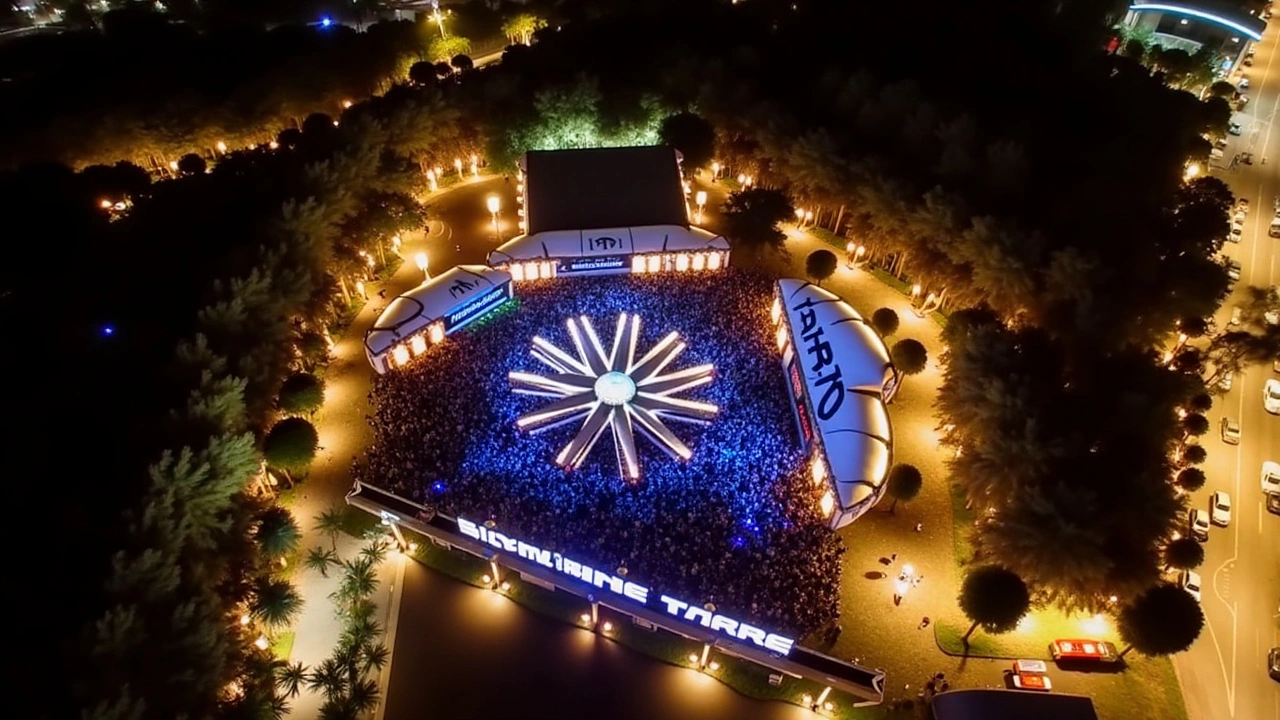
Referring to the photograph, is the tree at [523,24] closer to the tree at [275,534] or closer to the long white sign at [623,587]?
the tree at [275,534]

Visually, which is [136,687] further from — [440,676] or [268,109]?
[268,109]

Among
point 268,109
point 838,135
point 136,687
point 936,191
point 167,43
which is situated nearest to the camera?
point 136,687

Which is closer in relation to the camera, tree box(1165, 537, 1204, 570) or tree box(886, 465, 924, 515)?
tree box(1165, 537, 1204, 570)

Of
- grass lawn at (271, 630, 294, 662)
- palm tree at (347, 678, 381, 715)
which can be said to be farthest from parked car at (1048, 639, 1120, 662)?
grass lawn at (271, 630, 294, 662)

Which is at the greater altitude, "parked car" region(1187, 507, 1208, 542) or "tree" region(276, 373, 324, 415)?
"tree" region(276, 373, 324, 415)

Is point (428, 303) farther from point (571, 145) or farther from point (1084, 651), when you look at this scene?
point (1084, 651)

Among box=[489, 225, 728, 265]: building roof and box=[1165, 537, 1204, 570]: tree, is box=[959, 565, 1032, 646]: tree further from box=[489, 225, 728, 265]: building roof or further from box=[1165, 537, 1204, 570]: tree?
box=[489, 225, 728, 265]: building roof

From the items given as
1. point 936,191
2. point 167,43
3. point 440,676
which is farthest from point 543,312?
point 167,43

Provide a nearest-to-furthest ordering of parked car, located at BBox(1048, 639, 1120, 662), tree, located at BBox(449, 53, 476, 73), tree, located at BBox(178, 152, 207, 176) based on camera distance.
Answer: parked car, located at BBox(1048, 639, 1120, 662) → tree, located at BBox(178, 152, 207, 176) → tree, located at BBox(449, 53, 476, 73)
